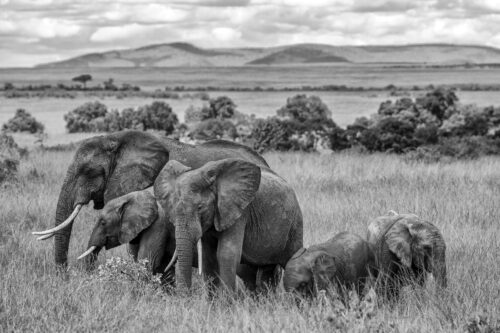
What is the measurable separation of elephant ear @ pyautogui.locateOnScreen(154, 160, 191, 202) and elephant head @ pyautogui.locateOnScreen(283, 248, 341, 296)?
3.59 feet

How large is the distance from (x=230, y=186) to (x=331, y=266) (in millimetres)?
973

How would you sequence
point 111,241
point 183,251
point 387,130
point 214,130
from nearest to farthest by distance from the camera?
1. point 183,251
2. point 111,241
3. point 387,130
4. point 214,130

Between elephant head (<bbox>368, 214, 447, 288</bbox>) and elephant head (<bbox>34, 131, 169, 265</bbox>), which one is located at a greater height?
elephant head (<bbox>34, 131, 169, 265</bbox>)

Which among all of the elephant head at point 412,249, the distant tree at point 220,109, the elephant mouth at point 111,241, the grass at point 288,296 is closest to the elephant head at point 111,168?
the elephant mouth at point 111,241

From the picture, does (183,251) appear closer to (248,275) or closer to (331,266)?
(331,266)

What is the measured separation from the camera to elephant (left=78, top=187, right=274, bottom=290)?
23.7 ft

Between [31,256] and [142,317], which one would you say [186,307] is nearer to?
[142,317]

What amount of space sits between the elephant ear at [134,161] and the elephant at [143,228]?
27cm

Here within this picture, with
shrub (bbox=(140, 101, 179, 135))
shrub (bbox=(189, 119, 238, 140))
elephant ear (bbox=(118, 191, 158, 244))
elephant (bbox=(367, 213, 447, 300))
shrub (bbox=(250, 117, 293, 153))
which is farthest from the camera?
shrub (bbox=(140, 101, 179, 135))

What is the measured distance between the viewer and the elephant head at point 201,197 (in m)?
6.27

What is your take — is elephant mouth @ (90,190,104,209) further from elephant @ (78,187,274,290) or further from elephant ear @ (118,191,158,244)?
elephant ear @ (118,191,158,244)

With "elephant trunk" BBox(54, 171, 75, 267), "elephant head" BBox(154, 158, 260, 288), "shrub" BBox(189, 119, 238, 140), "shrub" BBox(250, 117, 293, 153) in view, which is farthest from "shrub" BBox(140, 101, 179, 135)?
"elephant head" BBox(154, 158, 260, 288)

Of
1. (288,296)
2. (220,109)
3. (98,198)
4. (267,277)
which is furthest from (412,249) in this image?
(220,109)

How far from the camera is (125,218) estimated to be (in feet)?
23.8
